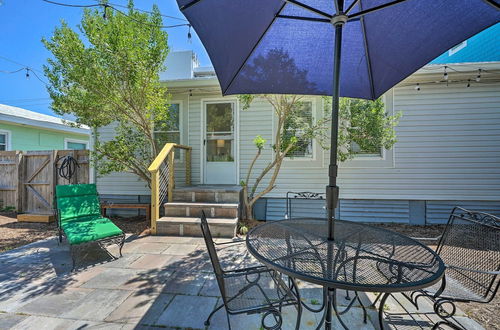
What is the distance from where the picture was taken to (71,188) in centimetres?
383

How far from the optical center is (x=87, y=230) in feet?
10.5

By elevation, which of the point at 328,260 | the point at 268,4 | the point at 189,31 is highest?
the point at 189,31

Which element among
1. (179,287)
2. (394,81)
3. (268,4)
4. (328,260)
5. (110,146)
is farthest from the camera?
(110,146)

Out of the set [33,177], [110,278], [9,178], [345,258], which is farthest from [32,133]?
[345,258]

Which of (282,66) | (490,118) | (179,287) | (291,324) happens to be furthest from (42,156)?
(490,118)

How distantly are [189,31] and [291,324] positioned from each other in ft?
18.5

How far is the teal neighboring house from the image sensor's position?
8445mm

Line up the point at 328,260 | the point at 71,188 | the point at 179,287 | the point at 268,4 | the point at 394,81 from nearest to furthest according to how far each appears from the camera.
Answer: the point at 328,260 < the point at 268,4 < the point at 394,81 < the point at 179,287 < the point at 71,188

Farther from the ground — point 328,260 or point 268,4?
point 268,4

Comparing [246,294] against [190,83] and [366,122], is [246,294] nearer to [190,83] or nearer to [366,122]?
[366,122]

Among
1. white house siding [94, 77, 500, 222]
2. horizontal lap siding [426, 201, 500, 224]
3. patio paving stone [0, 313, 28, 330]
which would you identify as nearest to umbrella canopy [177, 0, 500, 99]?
patio paving stone [0, 313, 28, 330]

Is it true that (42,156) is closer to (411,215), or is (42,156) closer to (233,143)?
(233,143)

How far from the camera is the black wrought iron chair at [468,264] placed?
1.65 metres

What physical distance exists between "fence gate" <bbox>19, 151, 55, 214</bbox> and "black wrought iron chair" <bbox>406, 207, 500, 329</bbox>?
7.60m
